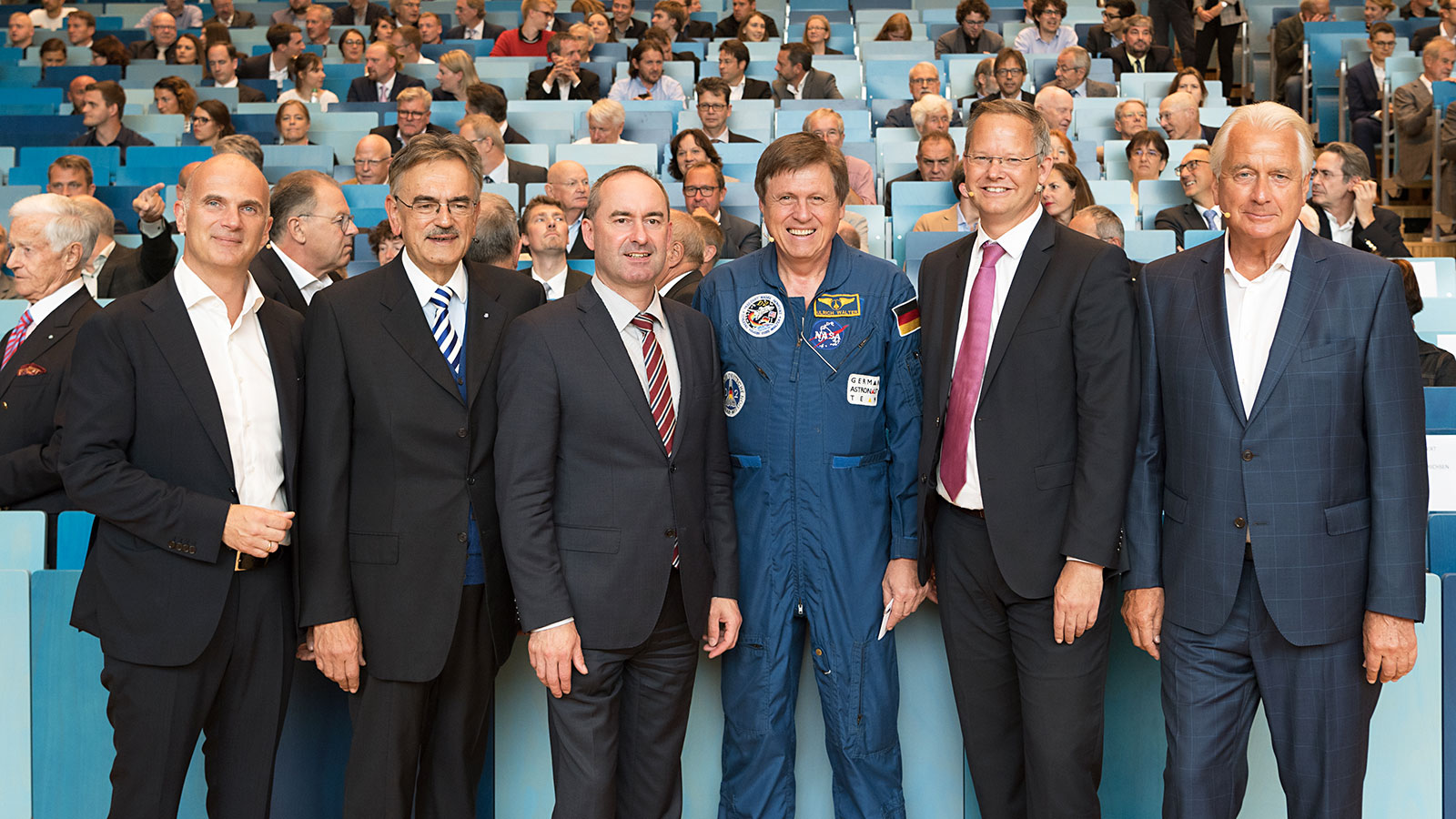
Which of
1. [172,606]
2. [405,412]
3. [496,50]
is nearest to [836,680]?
[405,412]

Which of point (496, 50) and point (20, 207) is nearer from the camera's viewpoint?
point (20, 207)

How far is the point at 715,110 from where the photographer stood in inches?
250

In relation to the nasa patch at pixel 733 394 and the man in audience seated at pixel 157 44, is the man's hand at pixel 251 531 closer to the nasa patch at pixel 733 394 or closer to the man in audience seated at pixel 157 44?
the nasa patch at pixel 733 394

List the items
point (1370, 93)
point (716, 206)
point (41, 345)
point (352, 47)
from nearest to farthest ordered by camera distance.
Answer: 1. point (41, 345)
2. point (716, 206)
3. point (1370, 93)
4. point (352, 47)

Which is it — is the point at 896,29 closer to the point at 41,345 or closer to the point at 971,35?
the point at 971,35

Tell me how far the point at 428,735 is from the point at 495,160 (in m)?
4.22

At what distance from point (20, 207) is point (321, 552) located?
5.07 ft

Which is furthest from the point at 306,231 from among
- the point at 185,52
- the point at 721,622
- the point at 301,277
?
the point at 185,52

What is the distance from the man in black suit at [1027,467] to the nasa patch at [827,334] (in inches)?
6.2

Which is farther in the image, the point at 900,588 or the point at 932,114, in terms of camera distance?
the point at 932,114

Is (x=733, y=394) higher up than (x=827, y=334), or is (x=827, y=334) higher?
(x=827, y=334)

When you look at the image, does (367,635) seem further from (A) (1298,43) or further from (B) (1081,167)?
(A) (1298,43)

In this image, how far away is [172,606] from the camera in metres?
1.93

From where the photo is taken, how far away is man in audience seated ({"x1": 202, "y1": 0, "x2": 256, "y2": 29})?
9727mm
